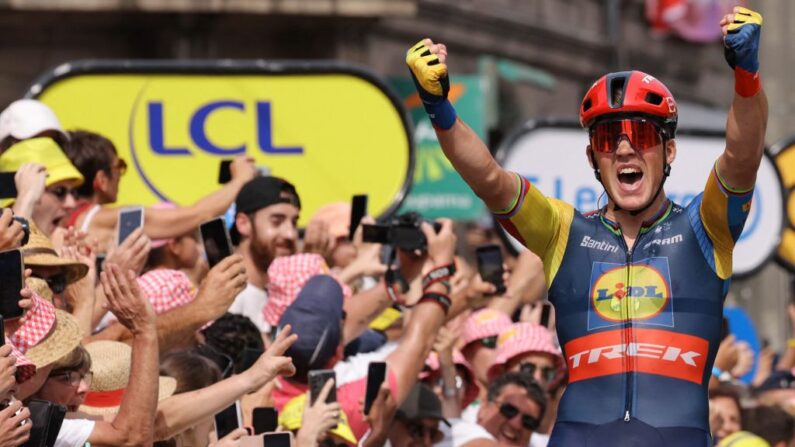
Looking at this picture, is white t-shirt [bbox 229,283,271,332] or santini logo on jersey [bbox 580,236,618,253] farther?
white t-shirt [bbox 229,283,271,332]

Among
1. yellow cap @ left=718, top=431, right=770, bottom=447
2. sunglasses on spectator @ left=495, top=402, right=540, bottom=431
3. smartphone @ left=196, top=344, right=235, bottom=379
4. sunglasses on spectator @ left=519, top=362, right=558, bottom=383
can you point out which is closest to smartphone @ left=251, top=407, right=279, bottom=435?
smartphone @ left=196, top=344, right=235, bottom=379

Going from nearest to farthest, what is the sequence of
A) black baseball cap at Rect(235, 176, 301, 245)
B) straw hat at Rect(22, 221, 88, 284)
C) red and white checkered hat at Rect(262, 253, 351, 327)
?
straw hat at Rect(22, 221, 88, 284), red and white checkered hat at Rect(262, 253, 351, 327), black baseball cap at Rect(235, 176, 301, 245)

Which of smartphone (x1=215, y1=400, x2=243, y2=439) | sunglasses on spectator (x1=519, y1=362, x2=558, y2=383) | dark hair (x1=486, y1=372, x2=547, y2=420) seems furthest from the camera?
sunglasses on spectator (x1=519, y1=362, x2=558, y2=383)

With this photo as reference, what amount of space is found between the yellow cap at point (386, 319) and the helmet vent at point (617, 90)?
338cm

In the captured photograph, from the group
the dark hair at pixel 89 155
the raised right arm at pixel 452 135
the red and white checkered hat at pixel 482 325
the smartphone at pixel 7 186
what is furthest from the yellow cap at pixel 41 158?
the red and white checkered hat at pixel 482 325

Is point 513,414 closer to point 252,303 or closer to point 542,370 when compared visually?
point 542,370

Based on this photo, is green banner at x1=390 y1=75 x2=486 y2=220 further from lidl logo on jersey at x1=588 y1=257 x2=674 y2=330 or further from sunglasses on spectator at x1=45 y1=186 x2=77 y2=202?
lidl logo on jersey at x1=588 y1=257 x2=674 y2=330

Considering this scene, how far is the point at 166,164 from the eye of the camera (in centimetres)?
1138

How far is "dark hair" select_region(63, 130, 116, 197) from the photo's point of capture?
29.9ft

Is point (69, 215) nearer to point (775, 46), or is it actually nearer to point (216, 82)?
point (216, 82)

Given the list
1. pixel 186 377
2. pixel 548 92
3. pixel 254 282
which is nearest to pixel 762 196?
pixel 254 282

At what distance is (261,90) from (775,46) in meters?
21.2

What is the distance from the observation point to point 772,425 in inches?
425

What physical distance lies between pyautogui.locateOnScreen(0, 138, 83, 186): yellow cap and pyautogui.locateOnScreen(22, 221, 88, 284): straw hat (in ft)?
3.17
